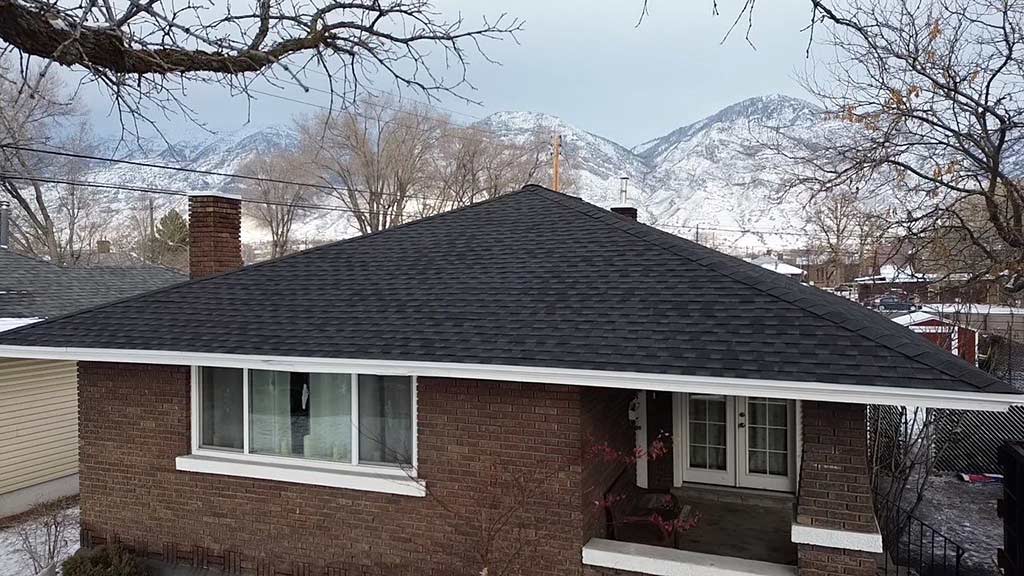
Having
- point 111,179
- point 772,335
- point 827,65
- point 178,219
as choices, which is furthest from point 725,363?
point 178,219

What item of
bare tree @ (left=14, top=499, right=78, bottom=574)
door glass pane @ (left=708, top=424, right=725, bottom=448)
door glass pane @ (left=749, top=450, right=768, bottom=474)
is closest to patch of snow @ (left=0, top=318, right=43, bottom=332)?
bare tree @ (left=14, top=499, right=78, bottom=574)

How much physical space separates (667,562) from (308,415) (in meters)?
3.81

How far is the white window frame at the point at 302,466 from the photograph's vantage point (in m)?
6.56

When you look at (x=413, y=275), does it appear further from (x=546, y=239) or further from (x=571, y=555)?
(x=571, y=555)

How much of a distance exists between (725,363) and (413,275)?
3.92 metres

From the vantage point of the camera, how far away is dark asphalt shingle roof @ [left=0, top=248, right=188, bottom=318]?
12500mm

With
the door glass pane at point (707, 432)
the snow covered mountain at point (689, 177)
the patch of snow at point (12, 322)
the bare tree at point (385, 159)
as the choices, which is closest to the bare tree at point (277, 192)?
the bare tree at point (385, 159)

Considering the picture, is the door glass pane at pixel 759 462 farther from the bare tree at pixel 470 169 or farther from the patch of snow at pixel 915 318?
the bare tree at pixel 470 169

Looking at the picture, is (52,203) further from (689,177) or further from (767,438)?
(689,177)

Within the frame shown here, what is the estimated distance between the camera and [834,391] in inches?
188

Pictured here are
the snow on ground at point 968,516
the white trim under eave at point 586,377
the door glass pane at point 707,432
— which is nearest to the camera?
the white trim under eave at point 586,377

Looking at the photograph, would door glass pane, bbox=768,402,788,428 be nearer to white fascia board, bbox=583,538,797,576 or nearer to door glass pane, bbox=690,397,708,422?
door glass pane, bbox=690,397,708,422

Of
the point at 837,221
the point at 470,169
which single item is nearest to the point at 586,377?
the point at 837,221

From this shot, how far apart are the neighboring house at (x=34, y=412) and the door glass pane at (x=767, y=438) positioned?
10805 mm
